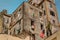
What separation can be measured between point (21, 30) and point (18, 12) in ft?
23.6

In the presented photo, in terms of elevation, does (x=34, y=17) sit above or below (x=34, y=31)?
above

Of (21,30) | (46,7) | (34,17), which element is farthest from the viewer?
(46,7)

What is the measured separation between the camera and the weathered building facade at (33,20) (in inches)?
1590

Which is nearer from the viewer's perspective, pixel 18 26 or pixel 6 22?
pixel 18 26

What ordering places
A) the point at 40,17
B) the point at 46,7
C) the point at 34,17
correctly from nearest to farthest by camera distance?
1. the point at 34,17
2. the point at 40,17
3. the point at 46,7

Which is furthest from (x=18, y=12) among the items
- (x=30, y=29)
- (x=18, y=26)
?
(x=30, y=29)

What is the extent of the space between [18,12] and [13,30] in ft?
17.1

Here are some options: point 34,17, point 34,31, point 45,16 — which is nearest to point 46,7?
point 45,16

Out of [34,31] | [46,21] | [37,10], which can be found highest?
[37,10]

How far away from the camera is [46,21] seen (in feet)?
153

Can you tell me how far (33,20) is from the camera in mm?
42969

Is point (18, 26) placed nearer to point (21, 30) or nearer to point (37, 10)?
point (21, 30)

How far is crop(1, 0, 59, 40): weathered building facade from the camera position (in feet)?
132

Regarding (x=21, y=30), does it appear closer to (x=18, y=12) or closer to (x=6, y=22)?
(x=18, y=12)
